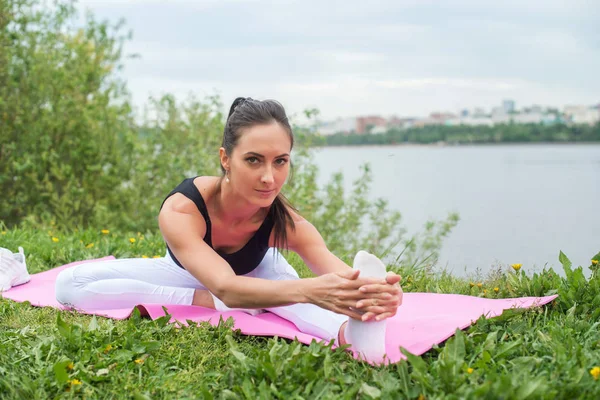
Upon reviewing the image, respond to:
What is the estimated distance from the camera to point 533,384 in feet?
7.70

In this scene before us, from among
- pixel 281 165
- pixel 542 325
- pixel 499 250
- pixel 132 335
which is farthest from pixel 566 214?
pixel 132 335

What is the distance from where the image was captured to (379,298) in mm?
2857

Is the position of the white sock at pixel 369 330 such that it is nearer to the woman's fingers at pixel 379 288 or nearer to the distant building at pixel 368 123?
the woman's fingers at pixel 379 288

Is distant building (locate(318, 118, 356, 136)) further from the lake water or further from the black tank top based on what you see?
the black tank top

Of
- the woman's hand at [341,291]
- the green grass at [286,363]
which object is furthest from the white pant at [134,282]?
the woman's hand at [341,291]

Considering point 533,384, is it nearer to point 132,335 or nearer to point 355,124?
point 132,335

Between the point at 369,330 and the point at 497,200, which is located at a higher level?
the point at 369,330

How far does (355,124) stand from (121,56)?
11.2 feet

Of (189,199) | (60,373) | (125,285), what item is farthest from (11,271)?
(60,373)

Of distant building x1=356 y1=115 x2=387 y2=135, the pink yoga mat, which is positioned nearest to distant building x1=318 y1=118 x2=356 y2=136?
distant building x1=356 y1=115 x2=387 y2=135

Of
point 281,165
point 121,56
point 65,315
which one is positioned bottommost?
point 65,315

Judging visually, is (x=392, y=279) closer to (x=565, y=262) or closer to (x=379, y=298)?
(x=379, y=298)

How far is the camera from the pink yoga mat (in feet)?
10.3

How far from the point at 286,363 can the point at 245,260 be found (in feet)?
3.70
